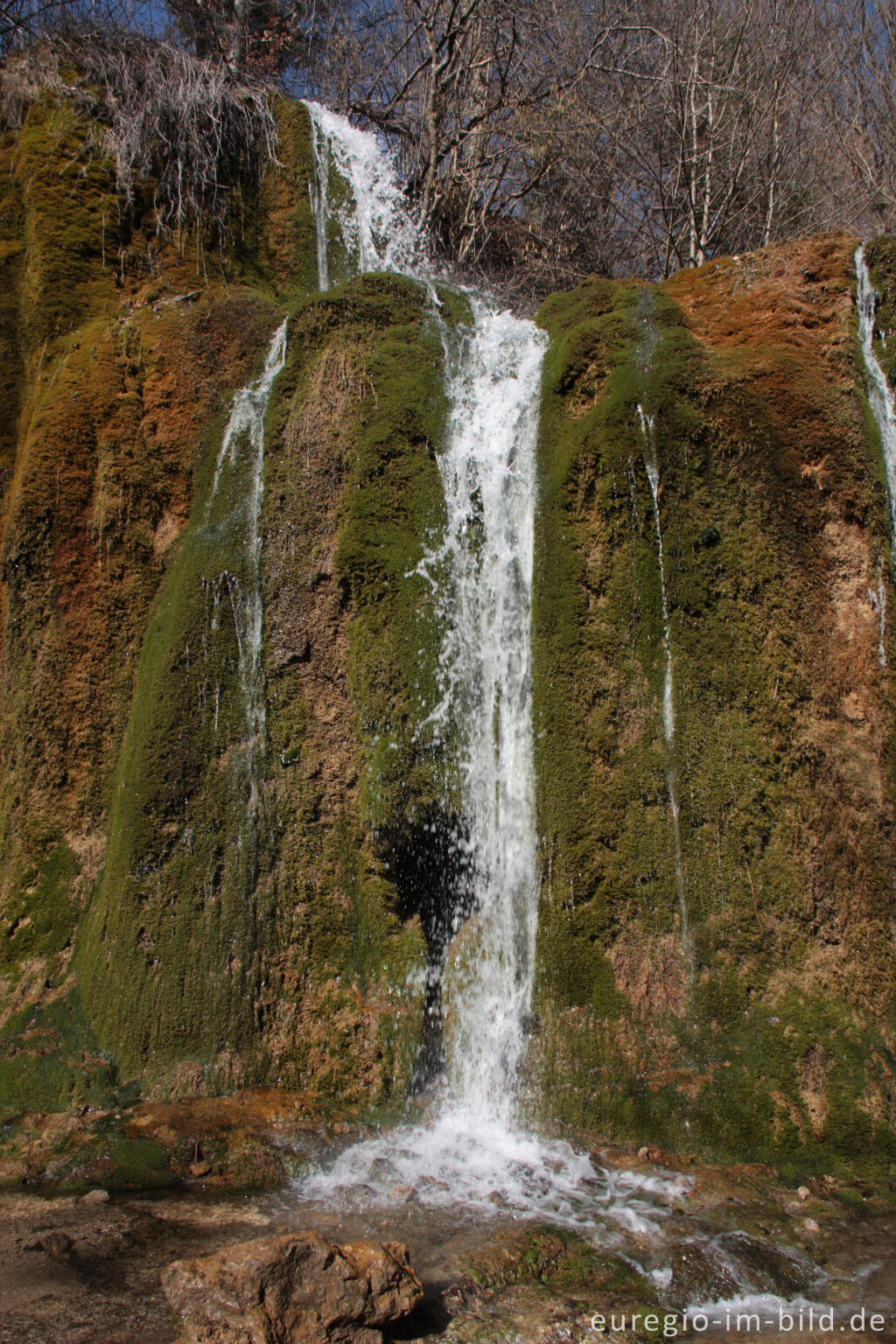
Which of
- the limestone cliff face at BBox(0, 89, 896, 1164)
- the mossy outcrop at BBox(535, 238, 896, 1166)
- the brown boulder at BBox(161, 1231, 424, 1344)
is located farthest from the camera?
the limestone cliff face at BBox(0, 89, 896, 1164)

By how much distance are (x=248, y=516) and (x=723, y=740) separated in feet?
11.2

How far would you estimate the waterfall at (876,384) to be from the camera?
528 centimetres

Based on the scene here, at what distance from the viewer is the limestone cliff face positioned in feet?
15.7

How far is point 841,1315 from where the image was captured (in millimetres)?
3354

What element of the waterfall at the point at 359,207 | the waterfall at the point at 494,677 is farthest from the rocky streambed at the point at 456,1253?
the waterfall at the point at 359,207

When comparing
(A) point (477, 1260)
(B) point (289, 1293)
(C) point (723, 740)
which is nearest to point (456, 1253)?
(A) point (477, 1260)

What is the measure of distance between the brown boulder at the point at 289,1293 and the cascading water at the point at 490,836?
101cm

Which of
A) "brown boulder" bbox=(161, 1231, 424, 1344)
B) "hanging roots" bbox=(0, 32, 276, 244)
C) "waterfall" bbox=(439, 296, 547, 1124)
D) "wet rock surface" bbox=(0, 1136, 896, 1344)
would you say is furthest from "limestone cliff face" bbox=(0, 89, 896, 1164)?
"hanging roots" bbox=(0, 32, 276, 244)

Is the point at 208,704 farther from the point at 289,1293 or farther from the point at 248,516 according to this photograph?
the point at 289,1293

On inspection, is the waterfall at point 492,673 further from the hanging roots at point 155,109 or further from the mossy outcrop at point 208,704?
the hanging roots at point 155,109

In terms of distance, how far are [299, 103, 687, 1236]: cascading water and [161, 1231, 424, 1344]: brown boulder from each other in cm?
101

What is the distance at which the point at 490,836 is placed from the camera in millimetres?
5312

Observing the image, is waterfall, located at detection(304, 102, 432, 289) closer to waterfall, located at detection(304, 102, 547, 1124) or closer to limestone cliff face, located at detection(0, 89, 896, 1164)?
waterfall, located at detection(304, 102, 547, 1124)

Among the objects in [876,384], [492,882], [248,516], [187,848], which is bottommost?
[492,882]
